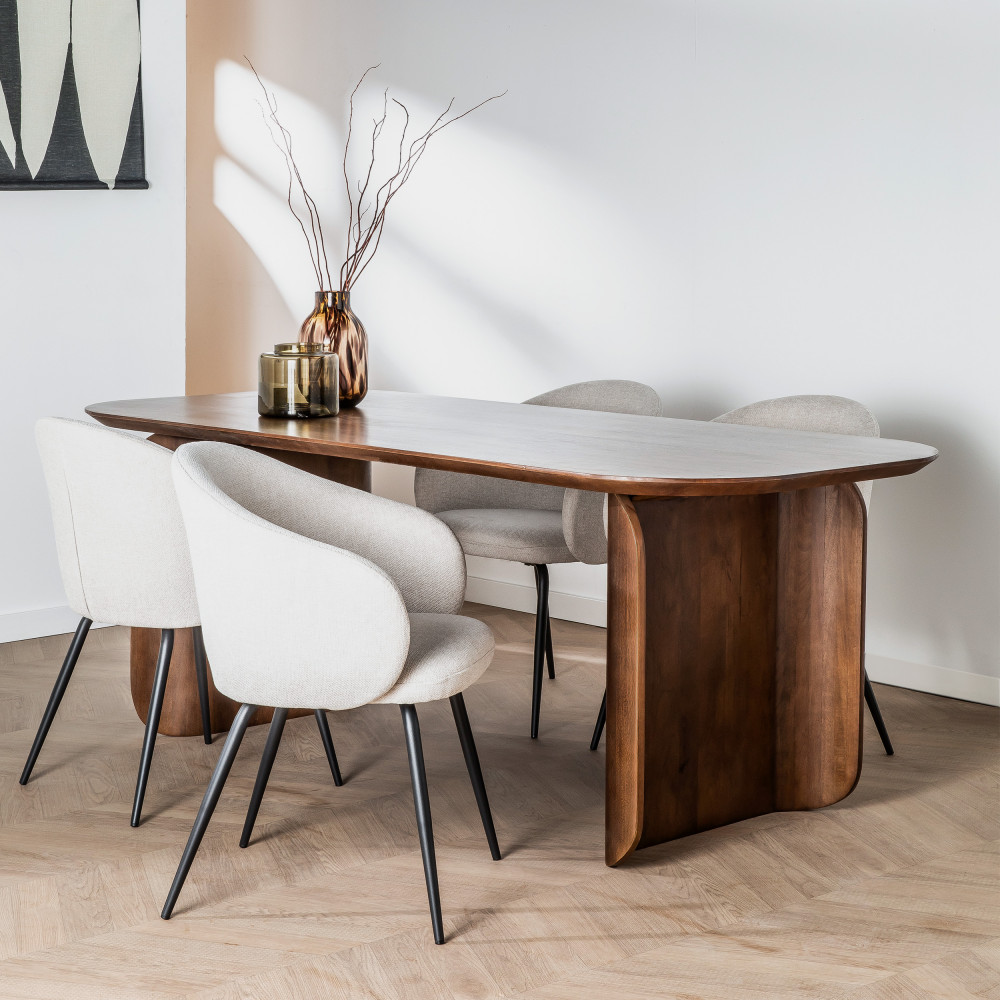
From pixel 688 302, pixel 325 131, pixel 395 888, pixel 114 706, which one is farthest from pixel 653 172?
Result: pixel 395 888

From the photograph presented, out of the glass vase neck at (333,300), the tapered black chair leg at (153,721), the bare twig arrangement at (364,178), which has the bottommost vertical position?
the tapered black chair leg at (153,721)

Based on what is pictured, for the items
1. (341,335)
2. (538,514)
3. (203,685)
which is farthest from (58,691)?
(538,514)

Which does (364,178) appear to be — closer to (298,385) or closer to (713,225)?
(713,225)

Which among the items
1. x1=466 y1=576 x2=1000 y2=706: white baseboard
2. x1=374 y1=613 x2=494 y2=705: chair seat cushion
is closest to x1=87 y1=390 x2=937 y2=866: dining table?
x1=374 y1=613 x2=494 y2=705: chair seat cushion

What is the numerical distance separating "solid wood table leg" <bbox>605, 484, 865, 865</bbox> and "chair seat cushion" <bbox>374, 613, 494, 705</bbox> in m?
0.25

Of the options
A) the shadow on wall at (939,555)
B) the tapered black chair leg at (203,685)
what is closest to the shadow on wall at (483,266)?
the shadow on wall at (939,555)

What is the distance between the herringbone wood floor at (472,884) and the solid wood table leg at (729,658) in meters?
0.10

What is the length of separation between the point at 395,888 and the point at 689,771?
602 mm

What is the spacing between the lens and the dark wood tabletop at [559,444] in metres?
2.19

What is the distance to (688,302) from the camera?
4031 millimetres

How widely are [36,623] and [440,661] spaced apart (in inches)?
90.8

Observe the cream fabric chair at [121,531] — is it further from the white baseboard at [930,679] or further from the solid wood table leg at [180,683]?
the white baseboard at [930,679]

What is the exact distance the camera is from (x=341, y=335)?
10.6ft

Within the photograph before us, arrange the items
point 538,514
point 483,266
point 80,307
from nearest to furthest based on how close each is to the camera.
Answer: point 538,514
point 80,307
point 483,266
